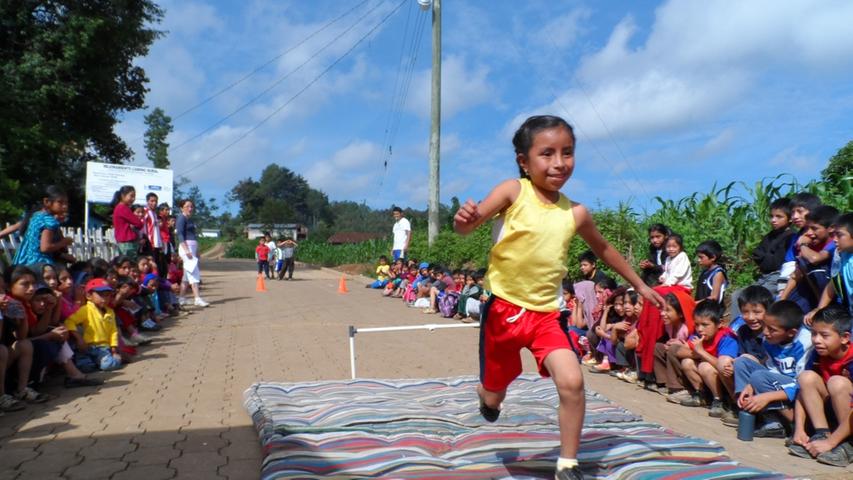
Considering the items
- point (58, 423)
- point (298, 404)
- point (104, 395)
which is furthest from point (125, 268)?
point (298, 404)

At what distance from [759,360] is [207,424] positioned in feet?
14.5

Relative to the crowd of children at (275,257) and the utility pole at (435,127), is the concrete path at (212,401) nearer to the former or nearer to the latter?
the utility pole at (435,127)

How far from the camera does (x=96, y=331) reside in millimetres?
7324

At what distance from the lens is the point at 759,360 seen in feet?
18.1

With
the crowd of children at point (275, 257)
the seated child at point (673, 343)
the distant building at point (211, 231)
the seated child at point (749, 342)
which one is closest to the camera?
the seated child at point (749, 342)

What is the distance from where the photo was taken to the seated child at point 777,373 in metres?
5.05

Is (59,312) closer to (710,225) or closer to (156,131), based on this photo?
(710,225)

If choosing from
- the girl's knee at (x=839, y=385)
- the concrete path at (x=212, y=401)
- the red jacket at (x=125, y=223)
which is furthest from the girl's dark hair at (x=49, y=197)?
the girl's knee at (x=839, y=385)

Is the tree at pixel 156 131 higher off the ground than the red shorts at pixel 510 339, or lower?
higher

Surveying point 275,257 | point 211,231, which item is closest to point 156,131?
point 211,231

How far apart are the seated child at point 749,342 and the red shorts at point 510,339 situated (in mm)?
2654

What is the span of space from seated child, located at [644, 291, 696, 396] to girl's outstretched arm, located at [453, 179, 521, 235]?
3.39 m

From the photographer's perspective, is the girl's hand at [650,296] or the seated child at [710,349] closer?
the girl's hand at [650,296]

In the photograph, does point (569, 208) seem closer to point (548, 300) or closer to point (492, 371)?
point (548, 300)
